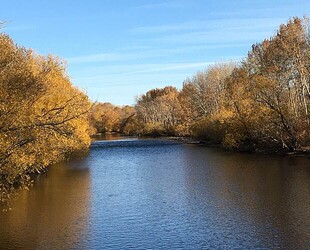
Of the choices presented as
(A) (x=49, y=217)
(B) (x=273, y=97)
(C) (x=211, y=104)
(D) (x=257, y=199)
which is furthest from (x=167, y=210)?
(C) (x=211, y=104)

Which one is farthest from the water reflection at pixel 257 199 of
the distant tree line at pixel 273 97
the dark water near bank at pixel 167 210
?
the distant tree line at pixel 273 97

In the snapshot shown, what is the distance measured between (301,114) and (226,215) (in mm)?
28750

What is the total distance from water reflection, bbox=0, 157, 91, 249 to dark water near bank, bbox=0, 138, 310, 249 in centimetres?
4

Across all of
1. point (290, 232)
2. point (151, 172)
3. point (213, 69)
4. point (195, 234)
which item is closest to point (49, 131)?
point (195, 234)

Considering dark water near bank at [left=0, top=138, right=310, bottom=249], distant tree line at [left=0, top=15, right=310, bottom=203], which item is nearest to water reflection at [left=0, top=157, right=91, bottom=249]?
dark water near bank at [left=0, top=138, right=310, bottom=249]

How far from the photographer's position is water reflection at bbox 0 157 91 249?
16913 millimetres

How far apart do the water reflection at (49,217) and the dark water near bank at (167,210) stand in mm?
39

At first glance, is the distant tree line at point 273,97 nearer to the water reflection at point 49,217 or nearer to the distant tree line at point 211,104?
the distant tree line at point 211,104

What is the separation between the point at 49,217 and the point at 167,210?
5.86m

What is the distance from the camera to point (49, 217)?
20.7 metres

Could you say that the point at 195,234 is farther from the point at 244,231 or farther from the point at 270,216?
the point at 270,216

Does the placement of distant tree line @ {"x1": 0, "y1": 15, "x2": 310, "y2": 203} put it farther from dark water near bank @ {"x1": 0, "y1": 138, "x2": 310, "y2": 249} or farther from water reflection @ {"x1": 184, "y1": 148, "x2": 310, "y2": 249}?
water reflection @ {"x1": 184, "y1": 148, "x2": 310, "y2": 249}

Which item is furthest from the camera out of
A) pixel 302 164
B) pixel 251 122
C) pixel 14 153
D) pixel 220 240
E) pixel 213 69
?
pixel 213 69

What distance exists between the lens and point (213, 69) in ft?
268
